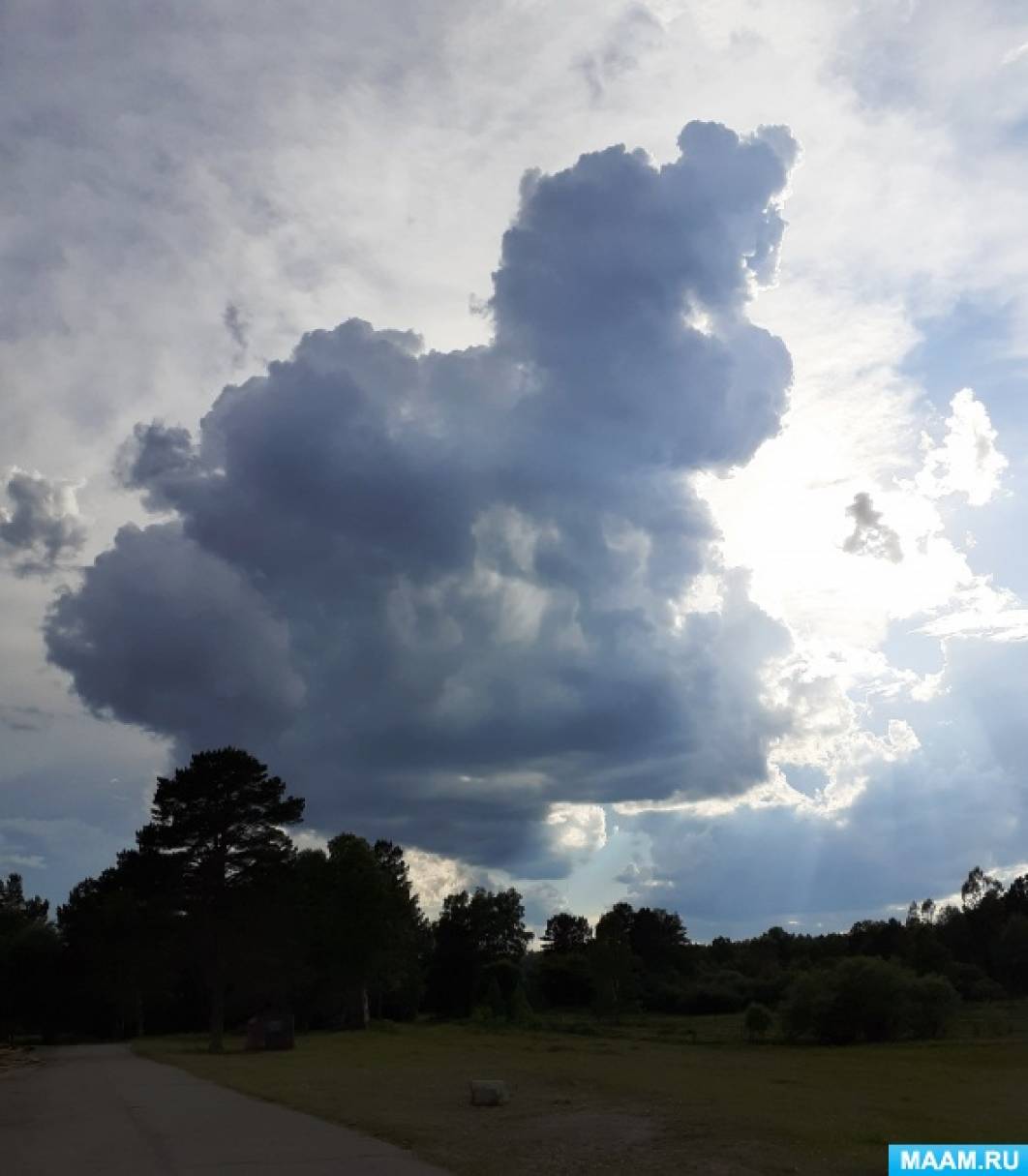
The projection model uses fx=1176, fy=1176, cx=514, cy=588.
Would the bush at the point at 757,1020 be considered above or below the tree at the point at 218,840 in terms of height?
below

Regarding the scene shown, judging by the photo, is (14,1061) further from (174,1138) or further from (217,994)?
(174,1138)

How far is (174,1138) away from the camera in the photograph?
1864cm

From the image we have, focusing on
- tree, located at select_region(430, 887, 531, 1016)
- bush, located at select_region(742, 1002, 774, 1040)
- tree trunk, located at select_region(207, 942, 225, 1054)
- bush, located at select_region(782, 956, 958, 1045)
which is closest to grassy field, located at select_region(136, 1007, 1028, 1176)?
tree trunk, located at select_region(207, 942, 225, 1054)

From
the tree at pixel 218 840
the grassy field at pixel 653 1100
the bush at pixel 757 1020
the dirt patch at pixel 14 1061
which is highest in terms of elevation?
the tree at pixel 218 840

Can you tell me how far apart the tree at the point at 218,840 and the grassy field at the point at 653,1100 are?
5.95 m

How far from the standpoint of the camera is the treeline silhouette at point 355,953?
188 ft

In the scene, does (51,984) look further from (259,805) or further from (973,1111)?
(973,1111)

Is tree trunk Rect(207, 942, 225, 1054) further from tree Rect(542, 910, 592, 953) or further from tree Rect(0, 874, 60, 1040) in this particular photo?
tree Rect(542, 910, 592, 953)

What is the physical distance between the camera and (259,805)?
58031mm

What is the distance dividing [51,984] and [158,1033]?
894cm

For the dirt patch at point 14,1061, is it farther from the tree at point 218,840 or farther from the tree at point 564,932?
the tree at point 564,932

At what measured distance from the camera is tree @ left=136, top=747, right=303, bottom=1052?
56.8 metres

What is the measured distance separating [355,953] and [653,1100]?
193ft

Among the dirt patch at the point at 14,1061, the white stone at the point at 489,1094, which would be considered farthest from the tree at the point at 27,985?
the white stone at the point at 489,1094
